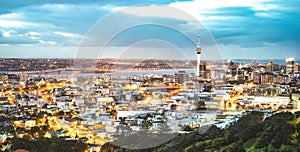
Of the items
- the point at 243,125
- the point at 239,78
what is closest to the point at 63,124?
the point at 243,125

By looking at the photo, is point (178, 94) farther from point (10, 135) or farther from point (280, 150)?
point (280, 150)

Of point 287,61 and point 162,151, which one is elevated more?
point 287,61

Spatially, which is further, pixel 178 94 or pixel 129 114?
pixel 178 94

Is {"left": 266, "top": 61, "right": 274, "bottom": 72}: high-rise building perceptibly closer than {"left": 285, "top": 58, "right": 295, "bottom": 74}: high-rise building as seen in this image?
No

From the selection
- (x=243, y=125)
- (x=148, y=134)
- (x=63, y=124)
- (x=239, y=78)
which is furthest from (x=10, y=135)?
(x=239, y=78)

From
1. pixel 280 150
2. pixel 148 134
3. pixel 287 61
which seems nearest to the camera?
pixel 280 150

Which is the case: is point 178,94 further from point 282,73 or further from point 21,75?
point 21,75

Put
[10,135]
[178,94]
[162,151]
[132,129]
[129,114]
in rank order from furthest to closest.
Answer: [178,94], [129,114], [10,135], [132,129], [162,151]

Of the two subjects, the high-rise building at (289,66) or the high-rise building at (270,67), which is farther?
the high-rise building at (270,67)

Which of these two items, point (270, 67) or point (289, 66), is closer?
point (289, 66)
